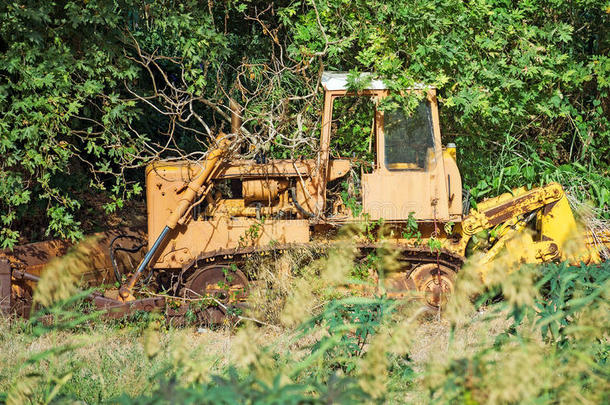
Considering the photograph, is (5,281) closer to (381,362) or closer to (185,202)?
(185,202)

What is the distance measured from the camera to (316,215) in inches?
284

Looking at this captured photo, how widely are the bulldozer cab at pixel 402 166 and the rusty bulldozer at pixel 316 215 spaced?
0.03 ft

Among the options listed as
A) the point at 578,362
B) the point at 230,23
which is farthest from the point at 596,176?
the point at 578,362

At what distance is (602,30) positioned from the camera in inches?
381

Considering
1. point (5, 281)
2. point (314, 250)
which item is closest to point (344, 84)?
point (314, 250)

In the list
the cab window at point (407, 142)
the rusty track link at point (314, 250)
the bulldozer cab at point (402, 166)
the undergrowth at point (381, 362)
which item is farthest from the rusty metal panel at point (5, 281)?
the cab window at point (407, 142)

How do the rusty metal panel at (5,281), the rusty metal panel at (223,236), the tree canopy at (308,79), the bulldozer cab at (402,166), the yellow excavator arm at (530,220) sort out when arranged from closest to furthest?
the rusty metal panel at (5,281) < the bulldozer cab at (402,166) < the rusty metal panel at (223,236) < the yellow excavator arm at (530,220) < the tree canopy at (308,79)

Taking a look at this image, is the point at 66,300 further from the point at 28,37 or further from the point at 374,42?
the point at 374,42

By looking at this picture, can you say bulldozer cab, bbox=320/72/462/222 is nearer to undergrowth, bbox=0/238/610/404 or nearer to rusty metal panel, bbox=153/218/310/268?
rusty metal panel, bbox=153/218/310/268

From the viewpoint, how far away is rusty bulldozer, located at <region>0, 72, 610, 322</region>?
7043 mm

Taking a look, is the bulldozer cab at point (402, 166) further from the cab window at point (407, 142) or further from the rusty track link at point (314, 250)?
the rusty track link at point (314, 250)

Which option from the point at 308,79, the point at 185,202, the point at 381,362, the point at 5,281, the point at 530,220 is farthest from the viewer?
the point at 308,79

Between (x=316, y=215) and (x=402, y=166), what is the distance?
3.29 feet

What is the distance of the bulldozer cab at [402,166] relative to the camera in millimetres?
7031
